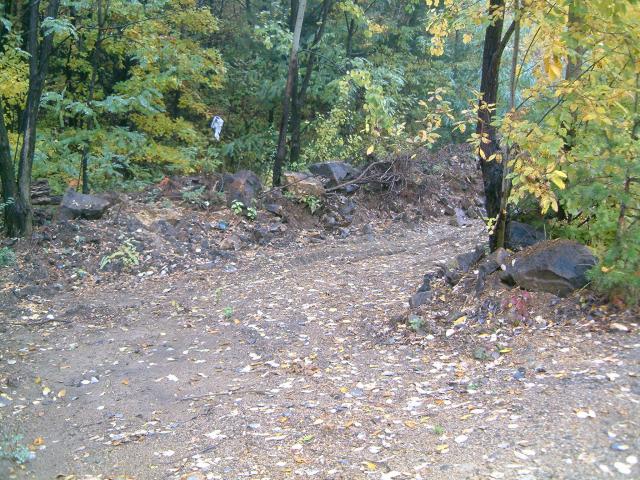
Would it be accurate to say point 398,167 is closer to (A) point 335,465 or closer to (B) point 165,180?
(B) point 165,180

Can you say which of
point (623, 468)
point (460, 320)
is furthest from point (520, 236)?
point (623, 468)

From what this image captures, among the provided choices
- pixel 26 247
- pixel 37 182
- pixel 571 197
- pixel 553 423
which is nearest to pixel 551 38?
pixel 571 197

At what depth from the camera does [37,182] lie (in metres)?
11.0

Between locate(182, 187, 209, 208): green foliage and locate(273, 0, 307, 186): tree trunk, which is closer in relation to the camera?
locate(182, 187, 209, 208): green foliage

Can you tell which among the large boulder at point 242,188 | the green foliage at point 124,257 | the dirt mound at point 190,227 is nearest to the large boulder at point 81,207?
the dirt mound at point 190,227

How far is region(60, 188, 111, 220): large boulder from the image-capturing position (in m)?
9.35

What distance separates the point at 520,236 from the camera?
6.50m

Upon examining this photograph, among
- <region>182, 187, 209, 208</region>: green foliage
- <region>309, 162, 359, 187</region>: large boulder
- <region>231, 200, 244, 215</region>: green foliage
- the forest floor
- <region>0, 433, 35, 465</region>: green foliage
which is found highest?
<region>309, 162, 359, 187</region>: large boulder

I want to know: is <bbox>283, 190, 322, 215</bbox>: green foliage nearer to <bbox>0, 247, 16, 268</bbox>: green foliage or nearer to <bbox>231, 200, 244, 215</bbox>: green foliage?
<bbox>231, 200, 244, 215</bbox>: green foliage

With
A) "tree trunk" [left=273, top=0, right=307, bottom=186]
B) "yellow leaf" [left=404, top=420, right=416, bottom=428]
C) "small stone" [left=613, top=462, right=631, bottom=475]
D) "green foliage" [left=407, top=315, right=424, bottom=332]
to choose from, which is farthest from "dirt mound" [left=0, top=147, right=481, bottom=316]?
"small stone" [left=613, top=462, right=631, bottom=475]

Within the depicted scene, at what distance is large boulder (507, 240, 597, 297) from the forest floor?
0.65ft

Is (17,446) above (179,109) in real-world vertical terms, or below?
below

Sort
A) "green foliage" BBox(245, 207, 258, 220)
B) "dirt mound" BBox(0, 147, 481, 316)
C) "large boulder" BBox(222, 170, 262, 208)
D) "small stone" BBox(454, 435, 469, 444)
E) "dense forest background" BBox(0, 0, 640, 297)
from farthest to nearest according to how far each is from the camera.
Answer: "large boulder" BBox(222, 170, 262, 208) < "green foliage" BBox(245, 207, 258, 220) < "dirt mound" BBox(0, 147, 481, 316) < "dense forest background" BBox(0, 0, 640, 297) < "small stone" BBox(454, 435, 469, 444)

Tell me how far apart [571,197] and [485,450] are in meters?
2.45
